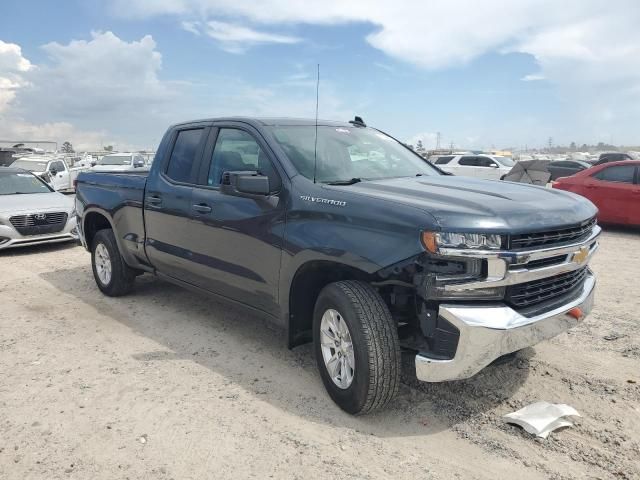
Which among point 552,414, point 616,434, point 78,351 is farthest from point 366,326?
point 78,351

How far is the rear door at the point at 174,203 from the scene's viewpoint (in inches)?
190

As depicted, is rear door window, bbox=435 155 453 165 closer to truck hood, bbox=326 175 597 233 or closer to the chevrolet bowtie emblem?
truck hood, bbox=326 175 597 233

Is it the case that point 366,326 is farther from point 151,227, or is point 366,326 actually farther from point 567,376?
point 151,227

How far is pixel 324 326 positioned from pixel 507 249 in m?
1.27

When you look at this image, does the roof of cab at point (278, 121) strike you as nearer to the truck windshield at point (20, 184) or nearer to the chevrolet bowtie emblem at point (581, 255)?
the chevrolet bowtie emblem at point (581, 255)

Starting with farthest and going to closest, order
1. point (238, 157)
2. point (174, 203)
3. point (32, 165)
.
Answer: point (32, 165), point (174, 203), point (238, 157)

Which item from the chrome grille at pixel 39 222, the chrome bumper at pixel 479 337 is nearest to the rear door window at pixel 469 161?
the chrome grille at pixel 39 222

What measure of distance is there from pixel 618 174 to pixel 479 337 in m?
10.1

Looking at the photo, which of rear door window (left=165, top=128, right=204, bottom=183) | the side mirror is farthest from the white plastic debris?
rear door window (left=165, top=128, right=204, bottom=183)

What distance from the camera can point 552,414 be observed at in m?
3.36

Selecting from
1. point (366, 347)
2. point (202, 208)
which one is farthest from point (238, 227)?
point (366, 347)

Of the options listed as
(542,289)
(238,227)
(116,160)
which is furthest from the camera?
(116,160)

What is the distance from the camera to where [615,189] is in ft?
36.4

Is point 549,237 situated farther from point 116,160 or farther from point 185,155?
point 116,160
